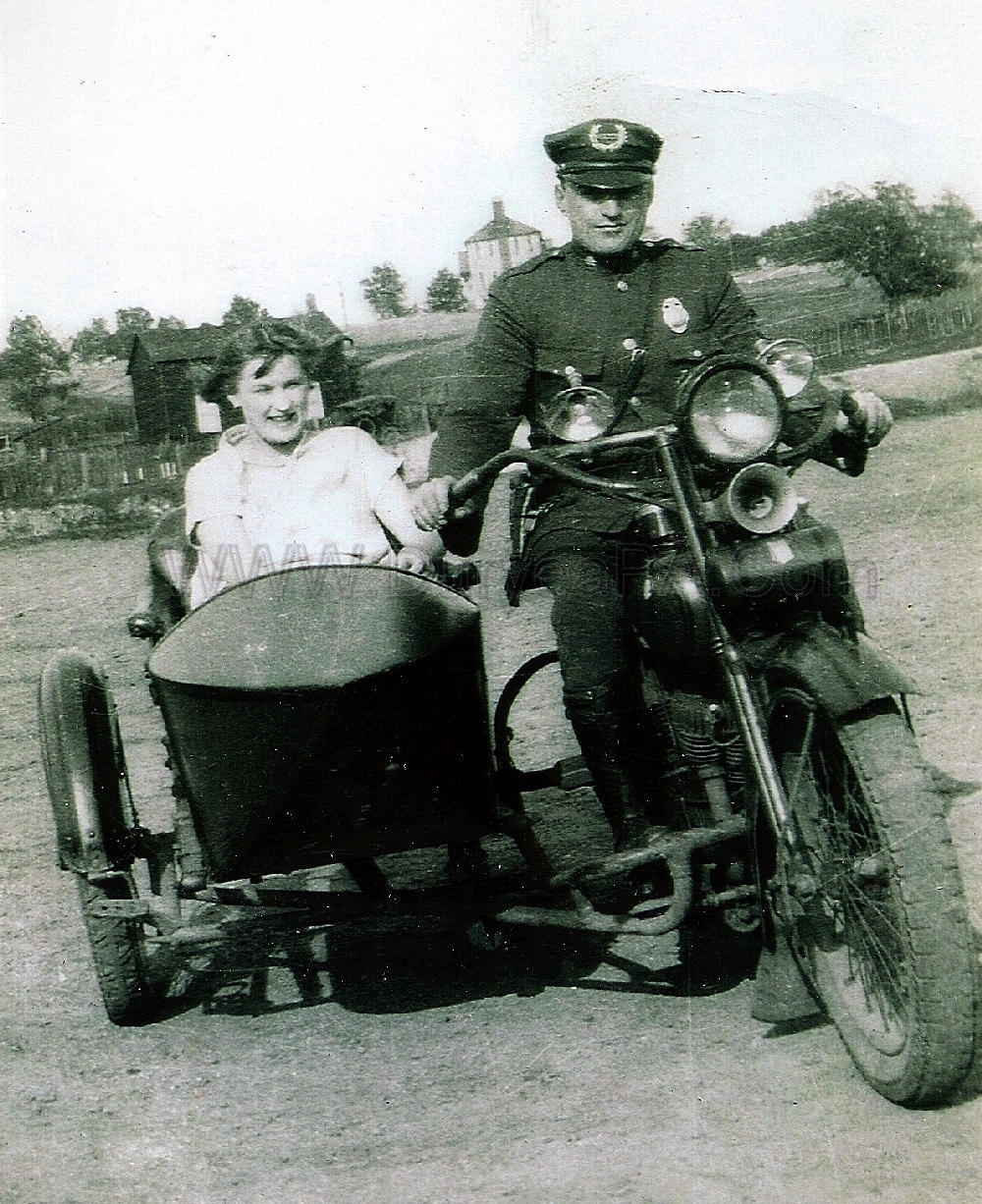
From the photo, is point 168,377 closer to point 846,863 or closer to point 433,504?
point 433,504

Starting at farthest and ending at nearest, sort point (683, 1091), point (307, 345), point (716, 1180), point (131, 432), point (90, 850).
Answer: point (131, 432)
point (307, 345)
point (90, 850)
point (683, 1091)
point (716, 1180)

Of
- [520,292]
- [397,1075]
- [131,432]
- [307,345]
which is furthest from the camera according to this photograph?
[131,432]

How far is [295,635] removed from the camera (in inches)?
107

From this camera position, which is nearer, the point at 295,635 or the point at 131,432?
the point at 295,635

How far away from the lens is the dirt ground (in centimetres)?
240

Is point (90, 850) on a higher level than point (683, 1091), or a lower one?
higher

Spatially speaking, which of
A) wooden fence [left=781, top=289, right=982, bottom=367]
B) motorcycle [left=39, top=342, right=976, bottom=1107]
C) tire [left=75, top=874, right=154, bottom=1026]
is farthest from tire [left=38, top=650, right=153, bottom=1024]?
wooden fence [left=781, top=289, right=982, bottom=367]

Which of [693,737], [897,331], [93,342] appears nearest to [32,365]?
[93,342]

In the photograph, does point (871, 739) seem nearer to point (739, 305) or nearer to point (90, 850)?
point (739, 305)

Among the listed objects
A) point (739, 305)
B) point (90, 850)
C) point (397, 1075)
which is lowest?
point (397, 1075)

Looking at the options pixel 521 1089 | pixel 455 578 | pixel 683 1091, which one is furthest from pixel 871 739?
pixel 455 578

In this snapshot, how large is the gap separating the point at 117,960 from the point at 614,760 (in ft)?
4.75

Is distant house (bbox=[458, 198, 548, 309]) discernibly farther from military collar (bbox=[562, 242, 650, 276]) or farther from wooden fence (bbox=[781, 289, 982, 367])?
wooden fence (bbox=[781, 289, 982, 367])

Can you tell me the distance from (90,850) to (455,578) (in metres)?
1.23
